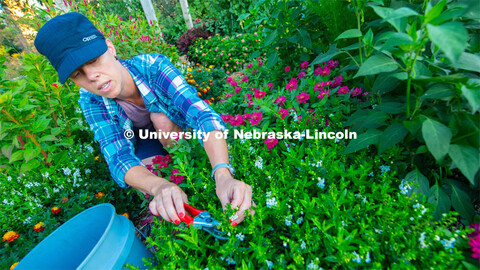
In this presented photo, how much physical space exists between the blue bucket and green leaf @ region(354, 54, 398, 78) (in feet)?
3.81

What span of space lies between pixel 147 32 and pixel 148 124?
2565mm

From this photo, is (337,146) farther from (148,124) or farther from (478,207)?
(148,124)

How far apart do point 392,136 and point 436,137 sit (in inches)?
6.3

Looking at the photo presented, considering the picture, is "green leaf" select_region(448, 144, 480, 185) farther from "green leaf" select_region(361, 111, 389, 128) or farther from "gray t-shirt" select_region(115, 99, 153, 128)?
"gray t-shirt" select_region(115, 99, 153, 128)

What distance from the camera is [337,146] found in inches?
49.3

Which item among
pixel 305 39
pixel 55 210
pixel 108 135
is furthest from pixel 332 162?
pixel 55 210

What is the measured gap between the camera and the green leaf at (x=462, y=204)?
99cm

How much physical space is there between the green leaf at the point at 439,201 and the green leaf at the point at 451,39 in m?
0.64

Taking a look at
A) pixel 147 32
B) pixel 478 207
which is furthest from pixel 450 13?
pixel 147 32

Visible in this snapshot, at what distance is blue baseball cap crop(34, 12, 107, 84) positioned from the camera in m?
1.25

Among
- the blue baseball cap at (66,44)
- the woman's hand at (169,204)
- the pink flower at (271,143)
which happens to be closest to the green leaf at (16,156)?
the blue baseball cap at (66,44)

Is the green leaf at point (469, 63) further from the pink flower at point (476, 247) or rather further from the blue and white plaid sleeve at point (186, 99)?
the blue and white plaid sleeve at point (186, 99)

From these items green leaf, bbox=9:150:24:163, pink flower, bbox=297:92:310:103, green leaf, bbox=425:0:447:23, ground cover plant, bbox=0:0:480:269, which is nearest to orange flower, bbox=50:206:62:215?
ground cover plant, bbox=0:0:480:269

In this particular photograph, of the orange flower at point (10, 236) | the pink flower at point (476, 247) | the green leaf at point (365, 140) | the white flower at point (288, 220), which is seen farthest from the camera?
the orange flower at point (10, 236)
